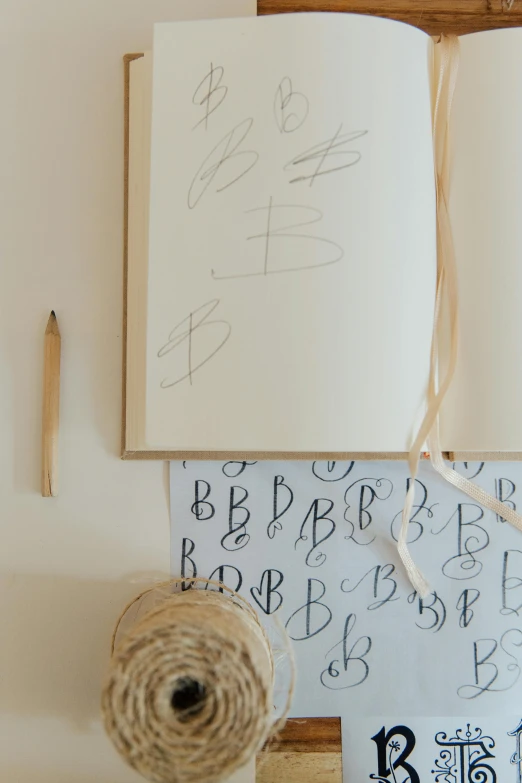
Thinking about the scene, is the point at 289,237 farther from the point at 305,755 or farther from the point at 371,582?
the point at 305,755

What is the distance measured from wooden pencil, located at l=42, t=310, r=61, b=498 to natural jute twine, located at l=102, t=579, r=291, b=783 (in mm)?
160

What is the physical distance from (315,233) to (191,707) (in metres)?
0.31

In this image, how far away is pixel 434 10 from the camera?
1.62 ft

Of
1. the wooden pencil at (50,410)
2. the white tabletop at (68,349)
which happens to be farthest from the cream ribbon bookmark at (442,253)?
the wooden pencil at (50,410)

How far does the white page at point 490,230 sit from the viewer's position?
1.40ft

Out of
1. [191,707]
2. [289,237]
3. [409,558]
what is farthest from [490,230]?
[191,707]

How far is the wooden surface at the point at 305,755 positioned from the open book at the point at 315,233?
0.24 metres

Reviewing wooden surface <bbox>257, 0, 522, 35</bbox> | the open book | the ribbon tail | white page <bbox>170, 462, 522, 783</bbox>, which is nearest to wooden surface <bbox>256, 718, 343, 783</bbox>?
white page <bbox>170, 462, 522, 783</bbox>

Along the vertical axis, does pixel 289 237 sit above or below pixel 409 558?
above

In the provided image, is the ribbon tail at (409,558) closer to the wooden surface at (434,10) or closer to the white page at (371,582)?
the white page at (371,582)

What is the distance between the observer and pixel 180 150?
42 cm

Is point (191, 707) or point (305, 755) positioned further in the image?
point (305, 755)

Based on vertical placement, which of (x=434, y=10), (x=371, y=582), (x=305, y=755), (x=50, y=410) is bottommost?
(x=305, y=755)

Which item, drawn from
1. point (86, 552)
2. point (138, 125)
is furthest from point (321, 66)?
point (86, 552)
